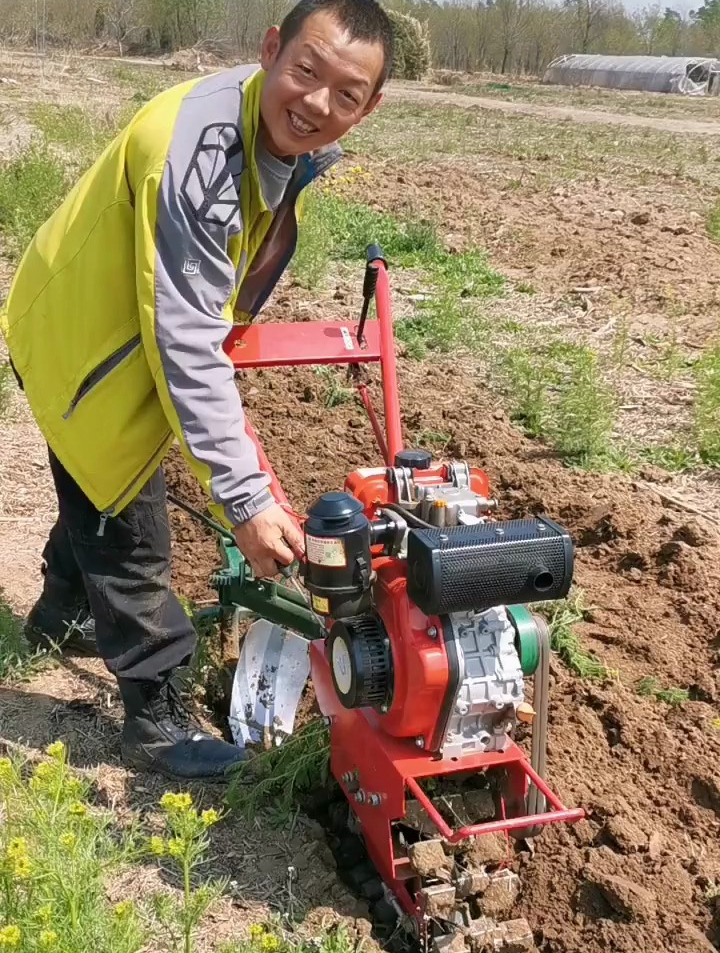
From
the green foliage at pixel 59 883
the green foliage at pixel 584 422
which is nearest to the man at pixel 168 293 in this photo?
the green foliage at pixel 59 883

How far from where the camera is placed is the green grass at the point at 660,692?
3338 millimetres

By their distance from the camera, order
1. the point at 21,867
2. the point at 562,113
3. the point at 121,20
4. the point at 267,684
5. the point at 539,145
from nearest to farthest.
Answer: the point at 21,867 < the point at 267,684 < the point at 539,145 < the point at 562,113 < the point at 121,20

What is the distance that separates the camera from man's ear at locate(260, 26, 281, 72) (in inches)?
90.3

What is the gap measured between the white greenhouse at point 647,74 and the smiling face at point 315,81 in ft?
133

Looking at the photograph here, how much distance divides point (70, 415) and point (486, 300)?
5.52 metres

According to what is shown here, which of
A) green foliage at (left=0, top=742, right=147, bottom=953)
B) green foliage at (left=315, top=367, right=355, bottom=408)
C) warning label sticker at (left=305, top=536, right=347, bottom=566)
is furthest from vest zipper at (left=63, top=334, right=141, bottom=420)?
green foliage at (left=315, top=367, right=355, bottom=408)

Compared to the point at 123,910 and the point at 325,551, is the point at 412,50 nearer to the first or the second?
the point at 325,551

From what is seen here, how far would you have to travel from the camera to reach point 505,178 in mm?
12688

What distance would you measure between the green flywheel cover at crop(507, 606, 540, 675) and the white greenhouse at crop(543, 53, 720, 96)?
40.6 m

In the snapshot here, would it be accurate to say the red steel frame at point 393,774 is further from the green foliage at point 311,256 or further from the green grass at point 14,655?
the green foliage at point 311,256

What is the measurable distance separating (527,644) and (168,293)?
111 cm

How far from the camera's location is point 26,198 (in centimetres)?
772

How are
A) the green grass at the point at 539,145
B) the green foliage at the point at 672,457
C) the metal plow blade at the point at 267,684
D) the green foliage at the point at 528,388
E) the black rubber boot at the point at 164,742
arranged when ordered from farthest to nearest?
the green grass at the point at 539,145 < the green foliage at the point at 528,388 < the green foliage at the point at 672,457 < the metal plow blade at the point at 267,684 < the black rubber boot at the point at 164,742

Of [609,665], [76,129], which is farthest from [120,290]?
[76,129]
